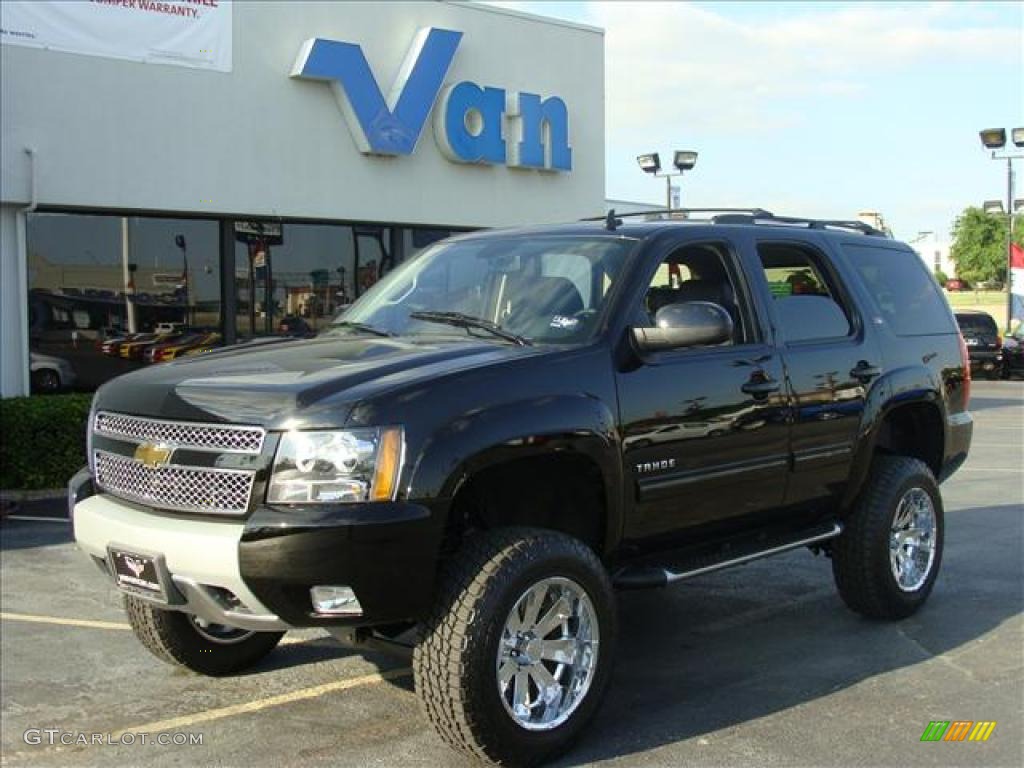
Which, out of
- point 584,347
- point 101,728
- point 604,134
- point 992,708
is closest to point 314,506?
point 584,347

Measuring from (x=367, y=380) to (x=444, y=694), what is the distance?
1126 millimetres

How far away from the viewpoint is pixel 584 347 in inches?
177

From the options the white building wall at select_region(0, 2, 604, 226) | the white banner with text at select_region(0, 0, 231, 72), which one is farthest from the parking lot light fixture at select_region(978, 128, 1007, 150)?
the white banner with text at select_region(0, 0, 231, 72)

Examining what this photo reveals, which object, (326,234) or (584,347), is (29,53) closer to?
(326,234)

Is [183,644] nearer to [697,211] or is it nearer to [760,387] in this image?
[760,387]

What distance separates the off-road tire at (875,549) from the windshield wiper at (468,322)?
7.80 feet

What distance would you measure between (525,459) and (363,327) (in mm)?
1327

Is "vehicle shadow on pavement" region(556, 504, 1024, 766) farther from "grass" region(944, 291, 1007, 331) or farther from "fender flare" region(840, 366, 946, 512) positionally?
"grass" region(944, 291, 1007, 331)

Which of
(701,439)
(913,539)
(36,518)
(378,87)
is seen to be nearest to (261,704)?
(701,439)

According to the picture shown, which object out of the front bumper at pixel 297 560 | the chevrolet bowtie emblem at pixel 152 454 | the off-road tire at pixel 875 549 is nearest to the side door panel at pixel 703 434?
the off-road tire at pixel 875 549

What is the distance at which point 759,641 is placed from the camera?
18.9 feet

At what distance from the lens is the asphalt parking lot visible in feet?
14.1

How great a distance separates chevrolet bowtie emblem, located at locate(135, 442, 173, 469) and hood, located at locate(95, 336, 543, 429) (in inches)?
4.5

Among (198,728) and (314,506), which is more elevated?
(314,506)
